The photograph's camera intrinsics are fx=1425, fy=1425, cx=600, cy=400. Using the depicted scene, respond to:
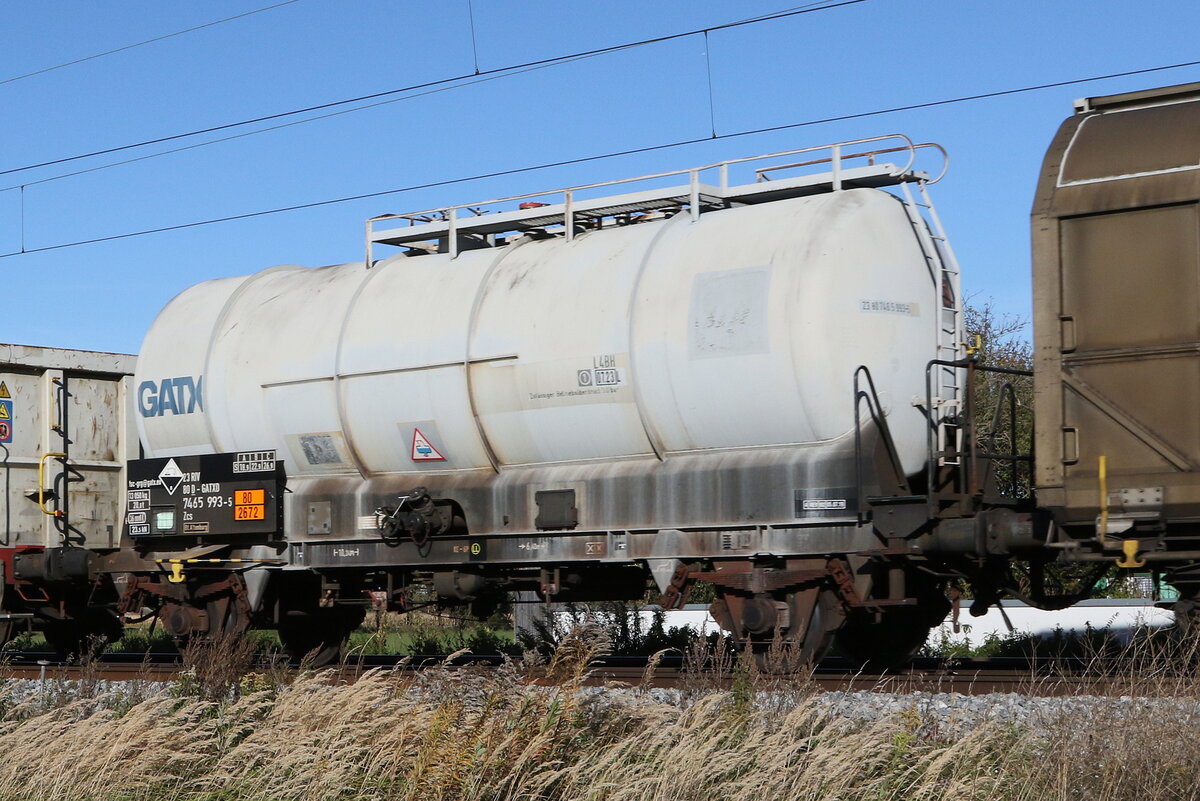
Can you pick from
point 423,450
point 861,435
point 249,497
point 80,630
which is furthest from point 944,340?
Answer: point 80,630

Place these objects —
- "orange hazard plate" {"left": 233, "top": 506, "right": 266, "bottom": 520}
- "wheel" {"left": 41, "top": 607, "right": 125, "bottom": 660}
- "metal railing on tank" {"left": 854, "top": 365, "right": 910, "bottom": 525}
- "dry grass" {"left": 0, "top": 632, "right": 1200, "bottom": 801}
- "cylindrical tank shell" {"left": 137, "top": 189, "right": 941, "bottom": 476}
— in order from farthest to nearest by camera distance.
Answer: "wheel" {"left": 41, "top": 607, "right": 125, "bottom": 660} → "orange hazard plate" {"left": 233, "top": 506, "right": 266, "bottom": 520} → "cylindrical tank shell" {"left": 137, "top": 189, "right": 941, "bottom": 476} → "metal railing on tank" {"left": 854, "top": 365, "right": 910, "bottom": 525} → "dry grass" {"left": 0, "top": 632, "right": 1200, "bottom": 801}

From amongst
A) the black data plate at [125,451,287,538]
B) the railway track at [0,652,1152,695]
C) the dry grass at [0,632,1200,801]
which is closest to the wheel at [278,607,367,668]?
the railway track at [0,652,1152,695]

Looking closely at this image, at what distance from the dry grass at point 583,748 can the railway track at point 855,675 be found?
0.33 meters

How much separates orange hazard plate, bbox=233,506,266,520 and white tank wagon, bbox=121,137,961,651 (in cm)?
24

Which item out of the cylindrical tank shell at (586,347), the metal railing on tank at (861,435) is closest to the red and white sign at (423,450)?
the cylindrical tank shell at (586,347)

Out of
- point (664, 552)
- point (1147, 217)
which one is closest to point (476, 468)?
point (664, 552)

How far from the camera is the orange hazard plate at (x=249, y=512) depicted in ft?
47.7

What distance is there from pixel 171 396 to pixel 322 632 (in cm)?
309

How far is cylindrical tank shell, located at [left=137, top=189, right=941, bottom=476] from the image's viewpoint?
38.0ft

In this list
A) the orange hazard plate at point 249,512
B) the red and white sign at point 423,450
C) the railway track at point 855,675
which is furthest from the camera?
the orange hazard plate at point 249,512

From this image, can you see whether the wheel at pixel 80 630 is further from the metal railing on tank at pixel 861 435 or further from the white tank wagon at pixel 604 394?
the metal railing on tank at pixel 861 435

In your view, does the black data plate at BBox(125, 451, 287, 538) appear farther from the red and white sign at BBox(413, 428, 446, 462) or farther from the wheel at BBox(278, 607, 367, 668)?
the red and white sign at BBox(413, 428, 446, 462)

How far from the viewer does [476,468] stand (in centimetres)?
1342

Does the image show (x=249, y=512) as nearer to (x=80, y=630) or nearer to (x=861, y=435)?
(x=80, y=630)
